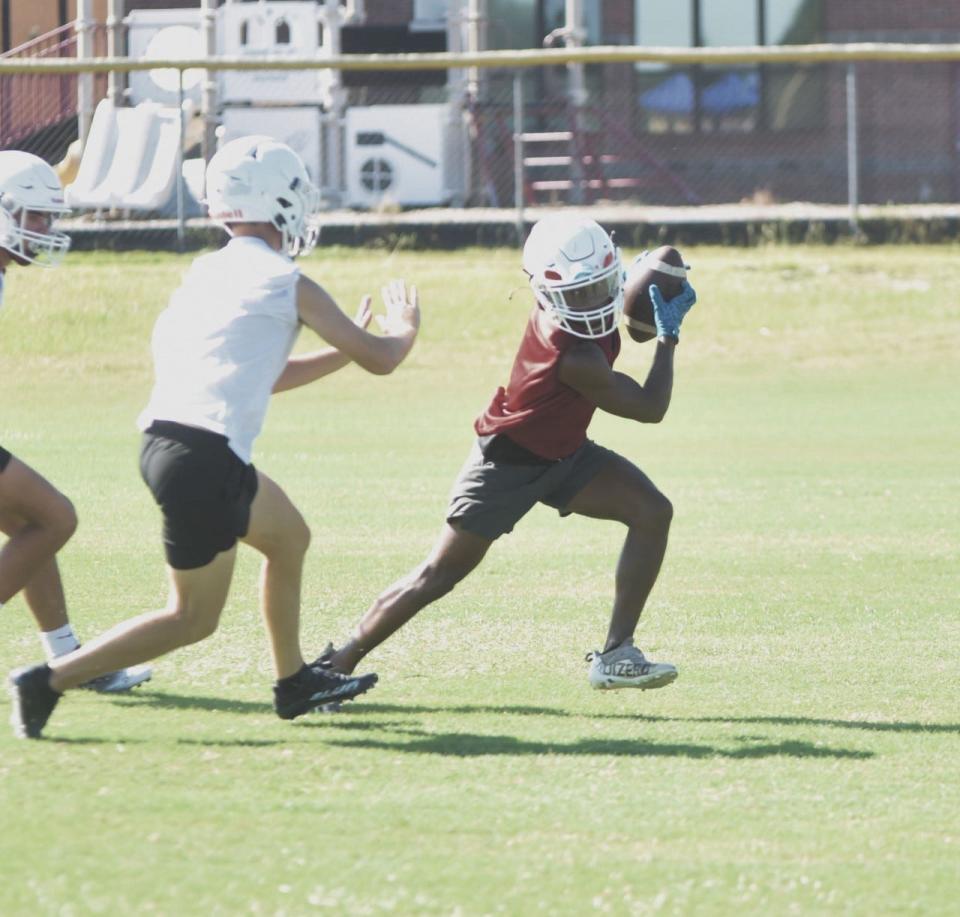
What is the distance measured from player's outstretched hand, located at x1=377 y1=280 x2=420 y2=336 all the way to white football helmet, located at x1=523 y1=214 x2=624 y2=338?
1.32 ft

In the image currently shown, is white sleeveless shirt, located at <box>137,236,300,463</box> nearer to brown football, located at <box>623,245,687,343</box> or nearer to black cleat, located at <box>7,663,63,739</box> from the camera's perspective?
black cleat, located at <box>7,663,63,739</box>

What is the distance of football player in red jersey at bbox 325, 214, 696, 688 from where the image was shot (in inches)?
247

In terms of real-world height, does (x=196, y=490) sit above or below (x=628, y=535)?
above

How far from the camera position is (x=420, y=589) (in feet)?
21.4

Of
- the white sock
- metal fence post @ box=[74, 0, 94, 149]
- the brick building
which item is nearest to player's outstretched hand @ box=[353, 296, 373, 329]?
the white sock

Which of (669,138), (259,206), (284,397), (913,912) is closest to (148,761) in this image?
(259,206)

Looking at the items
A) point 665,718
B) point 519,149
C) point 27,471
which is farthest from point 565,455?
point 519,149

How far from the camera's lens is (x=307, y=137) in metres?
22.3

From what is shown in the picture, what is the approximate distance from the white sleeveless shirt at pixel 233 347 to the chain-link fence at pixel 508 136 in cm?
1361

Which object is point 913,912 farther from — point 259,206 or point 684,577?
point 684,577

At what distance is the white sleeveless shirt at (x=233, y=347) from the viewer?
5.68m

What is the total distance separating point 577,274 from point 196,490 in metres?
1.47

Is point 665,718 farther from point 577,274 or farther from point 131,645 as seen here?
point 131,645

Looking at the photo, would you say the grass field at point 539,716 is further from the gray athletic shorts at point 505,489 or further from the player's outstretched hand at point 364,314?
the player's outstretched hand at point 364,314
